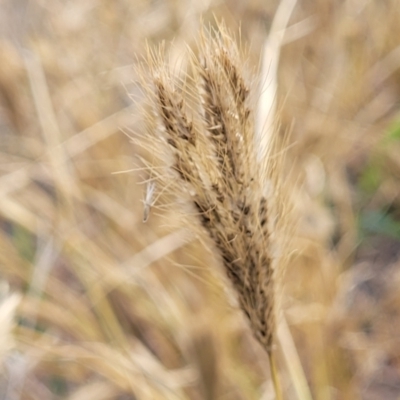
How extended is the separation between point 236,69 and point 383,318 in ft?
2.24

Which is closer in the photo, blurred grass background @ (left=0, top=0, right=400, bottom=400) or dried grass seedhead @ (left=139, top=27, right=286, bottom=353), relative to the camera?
dried grass seedhead @ (left=139, top=27, right=286, bottom=353)

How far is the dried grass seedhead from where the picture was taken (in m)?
0.28

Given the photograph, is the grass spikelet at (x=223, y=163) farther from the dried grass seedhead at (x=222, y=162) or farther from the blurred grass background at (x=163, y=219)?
the blurred grass background at (x=163, y=219)

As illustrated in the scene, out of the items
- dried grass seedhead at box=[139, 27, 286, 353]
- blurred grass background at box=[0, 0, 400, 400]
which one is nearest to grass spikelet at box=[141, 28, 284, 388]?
→ dried grass seedhead at box=[139, 27, 286, 353]

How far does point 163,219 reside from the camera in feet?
2.24

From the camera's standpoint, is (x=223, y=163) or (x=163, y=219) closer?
(x=223, y=163)

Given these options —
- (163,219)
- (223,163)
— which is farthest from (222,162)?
(163,219)

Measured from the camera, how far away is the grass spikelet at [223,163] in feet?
0.91

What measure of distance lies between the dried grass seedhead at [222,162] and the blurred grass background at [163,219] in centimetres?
27

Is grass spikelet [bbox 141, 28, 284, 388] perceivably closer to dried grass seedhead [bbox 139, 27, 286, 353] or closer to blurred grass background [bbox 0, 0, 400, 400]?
dried grass seedhead [bbox 139, 27, 286, 353]

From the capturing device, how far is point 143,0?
1034 mm

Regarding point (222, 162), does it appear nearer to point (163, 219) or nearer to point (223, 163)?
point (223, 163)

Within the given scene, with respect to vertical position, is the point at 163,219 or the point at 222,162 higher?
the point at 163,219

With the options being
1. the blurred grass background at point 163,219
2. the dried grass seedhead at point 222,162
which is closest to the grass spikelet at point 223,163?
the dried grass seedhead at point 222,162
